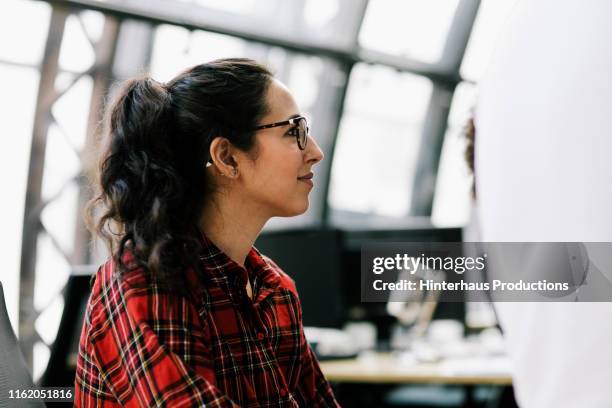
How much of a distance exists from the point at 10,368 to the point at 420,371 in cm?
182

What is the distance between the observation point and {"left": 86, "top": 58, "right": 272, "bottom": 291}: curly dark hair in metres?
1.13

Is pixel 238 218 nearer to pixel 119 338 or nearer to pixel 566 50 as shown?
pixel 119 338

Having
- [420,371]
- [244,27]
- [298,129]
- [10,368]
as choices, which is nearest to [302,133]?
[298,129]

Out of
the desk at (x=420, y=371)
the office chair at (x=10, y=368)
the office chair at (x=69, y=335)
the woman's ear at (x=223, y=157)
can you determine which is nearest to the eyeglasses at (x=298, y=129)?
the woman's ear at (x=223, y=157)

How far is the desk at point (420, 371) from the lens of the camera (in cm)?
255

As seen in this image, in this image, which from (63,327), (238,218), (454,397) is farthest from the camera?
(454,397)

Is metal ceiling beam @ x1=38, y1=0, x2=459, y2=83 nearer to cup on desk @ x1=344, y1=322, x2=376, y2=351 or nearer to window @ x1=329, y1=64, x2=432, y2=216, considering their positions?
window @ x1=329, y1=64, x2=432, y2=216

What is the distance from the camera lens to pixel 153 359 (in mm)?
1035

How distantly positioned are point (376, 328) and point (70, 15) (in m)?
2.35

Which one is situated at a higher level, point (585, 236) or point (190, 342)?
point (585, 236)

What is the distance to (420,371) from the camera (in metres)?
2.63

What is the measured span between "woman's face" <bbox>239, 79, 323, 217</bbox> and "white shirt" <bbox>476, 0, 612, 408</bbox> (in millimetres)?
675

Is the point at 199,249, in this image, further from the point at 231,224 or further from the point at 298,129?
the point at 298,129

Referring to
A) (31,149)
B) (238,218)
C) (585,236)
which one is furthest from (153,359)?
(31,149)
